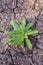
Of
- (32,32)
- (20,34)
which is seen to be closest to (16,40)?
(20,34)

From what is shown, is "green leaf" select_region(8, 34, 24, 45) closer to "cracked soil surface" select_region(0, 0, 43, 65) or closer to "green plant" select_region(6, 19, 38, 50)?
"green plant" select_region(6, 19, 38, 50)

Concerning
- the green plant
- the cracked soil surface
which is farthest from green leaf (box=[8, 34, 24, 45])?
the cracked soil surface

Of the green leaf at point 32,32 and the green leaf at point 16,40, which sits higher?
the green leaf at point 32,32

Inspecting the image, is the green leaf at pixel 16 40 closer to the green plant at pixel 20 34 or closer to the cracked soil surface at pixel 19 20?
the green plant at pixel 20 34

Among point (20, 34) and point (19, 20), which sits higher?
point (19, 20)

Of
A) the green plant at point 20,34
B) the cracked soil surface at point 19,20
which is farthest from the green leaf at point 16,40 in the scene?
the cracked soil surface at point 19,20

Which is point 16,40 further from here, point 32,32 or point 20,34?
point 32,32
